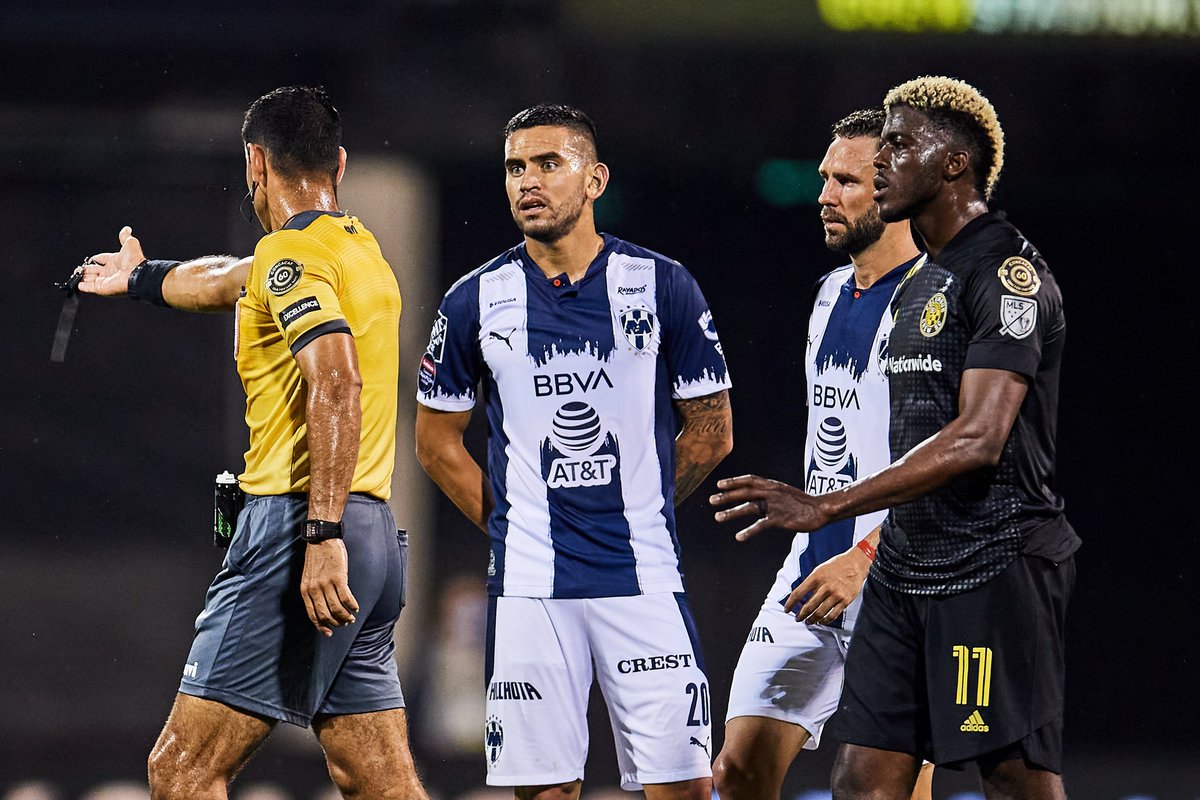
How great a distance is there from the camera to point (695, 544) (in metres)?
6.36

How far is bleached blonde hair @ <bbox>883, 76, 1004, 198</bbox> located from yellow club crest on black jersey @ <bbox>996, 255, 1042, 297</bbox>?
251 mm

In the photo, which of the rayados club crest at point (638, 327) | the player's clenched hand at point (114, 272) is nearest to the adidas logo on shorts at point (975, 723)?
the rayados club crest at point (638, 327)

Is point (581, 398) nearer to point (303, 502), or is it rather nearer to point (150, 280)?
point (303, 502)

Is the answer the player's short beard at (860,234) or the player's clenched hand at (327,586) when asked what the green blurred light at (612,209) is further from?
the player's clenched hand at (327,586)

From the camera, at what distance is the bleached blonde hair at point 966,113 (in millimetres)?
3160

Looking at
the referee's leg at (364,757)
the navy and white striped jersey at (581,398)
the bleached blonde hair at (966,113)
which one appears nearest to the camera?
the bleached blonde hair at (966,113)

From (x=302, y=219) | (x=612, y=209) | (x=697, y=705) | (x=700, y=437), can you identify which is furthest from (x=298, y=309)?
(x=612, y=209)

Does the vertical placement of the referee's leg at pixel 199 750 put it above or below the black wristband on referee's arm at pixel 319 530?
below

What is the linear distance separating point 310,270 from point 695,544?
331 cm

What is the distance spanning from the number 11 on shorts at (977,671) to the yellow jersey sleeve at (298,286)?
149 cm

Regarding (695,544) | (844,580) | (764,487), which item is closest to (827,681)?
(844,580)

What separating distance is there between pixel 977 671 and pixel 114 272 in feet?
7.71

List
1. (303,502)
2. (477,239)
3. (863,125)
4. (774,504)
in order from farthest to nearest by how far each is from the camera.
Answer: (477,239), (863,125), (303,502), (774,504)

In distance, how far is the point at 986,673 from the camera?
2.97 meters
